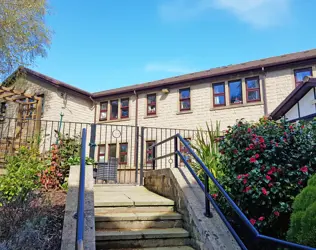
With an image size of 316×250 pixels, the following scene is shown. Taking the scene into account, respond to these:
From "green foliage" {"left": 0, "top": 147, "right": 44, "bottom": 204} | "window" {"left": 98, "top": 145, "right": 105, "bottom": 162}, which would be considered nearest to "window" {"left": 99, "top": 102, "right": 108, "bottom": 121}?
"window" {"left": 98, "top": 145, "right": 105, "bottom": 162}

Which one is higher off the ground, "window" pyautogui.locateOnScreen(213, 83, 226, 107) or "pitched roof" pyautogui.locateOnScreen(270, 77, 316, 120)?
"window" pyautogui.locateOnScreen(213, 83, 226, 107)

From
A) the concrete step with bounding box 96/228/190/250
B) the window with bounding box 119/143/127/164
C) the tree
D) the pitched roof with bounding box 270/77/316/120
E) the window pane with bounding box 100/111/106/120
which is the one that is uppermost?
the tree

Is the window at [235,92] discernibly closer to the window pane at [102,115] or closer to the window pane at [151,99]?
the window pane at [151,99]

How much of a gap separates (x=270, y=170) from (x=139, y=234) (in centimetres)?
186

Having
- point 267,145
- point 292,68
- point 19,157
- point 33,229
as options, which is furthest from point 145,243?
point 292,68

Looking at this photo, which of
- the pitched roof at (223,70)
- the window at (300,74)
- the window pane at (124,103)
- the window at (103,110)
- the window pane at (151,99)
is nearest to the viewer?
the window at (300,74)

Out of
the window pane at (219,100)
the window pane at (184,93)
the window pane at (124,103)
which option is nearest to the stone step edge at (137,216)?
the window pane at (219,100)

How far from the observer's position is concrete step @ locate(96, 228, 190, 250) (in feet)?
10.5

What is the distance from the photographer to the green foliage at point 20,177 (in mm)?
4340

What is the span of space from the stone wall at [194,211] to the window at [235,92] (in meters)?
9.02

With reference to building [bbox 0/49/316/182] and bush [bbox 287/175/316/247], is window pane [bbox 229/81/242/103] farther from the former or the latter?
bush [bbox 287/175/316/247]

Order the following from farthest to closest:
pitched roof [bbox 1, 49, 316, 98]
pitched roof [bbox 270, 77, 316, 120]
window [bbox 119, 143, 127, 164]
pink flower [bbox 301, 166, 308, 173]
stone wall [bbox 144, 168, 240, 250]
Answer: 1. window [bbox 119, 143, 127, 164]
2. pitched roof [bbox 1, 49, 316, 98]
3. pitched roof [bbox 270, 77, 316, 120]
4. pink flower [bbox 301, 166, 308, 173]
5. stone wall [bbox 144, 168, 240, 250]

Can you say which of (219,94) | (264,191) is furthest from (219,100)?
(264,191)

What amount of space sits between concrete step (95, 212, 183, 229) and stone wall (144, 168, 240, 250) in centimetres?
19
